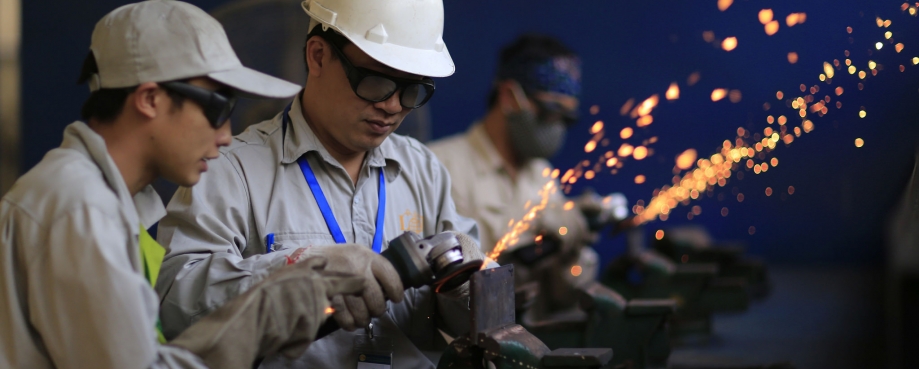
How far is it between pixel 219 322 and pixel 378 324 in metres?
0.77

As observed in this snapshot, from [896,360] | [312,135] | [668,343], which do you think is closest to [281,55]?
[312,135]

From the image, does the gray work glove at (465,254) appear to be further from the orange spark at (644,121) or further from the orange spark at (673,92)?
the orange spark at (644,121)

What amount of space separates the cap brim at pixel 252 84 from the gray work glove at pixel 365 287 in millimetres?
413

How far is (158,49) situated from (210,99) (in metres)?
0.15

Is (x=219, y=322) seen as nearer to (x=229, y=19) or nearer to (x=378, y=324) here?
(x=378, y=324)

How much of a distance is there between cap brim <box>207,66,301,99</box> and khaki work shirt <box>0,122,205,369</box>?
352 mm

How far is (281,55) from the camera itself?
4.13 m

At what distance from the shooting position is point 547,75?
5.13 meters

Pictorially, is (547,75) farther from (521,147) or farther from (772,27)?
(772,27)

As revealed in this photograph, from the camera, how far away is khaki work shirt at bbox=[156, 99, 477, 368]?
2.22 meters

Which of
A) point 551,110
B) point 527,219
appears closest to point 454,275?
point 527,219

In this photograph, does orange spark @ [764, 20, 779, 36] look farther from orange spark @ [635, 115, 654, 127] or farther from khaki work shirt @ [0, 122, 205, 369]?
khaki work shirt @ [0, 122, 205, 369]

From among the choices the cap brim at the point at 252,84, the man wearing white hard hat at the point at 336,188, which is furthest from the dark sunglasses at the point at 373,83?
the cap brim at the point at 252,84

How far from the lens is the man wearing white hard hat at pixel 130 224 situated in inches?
63.3
